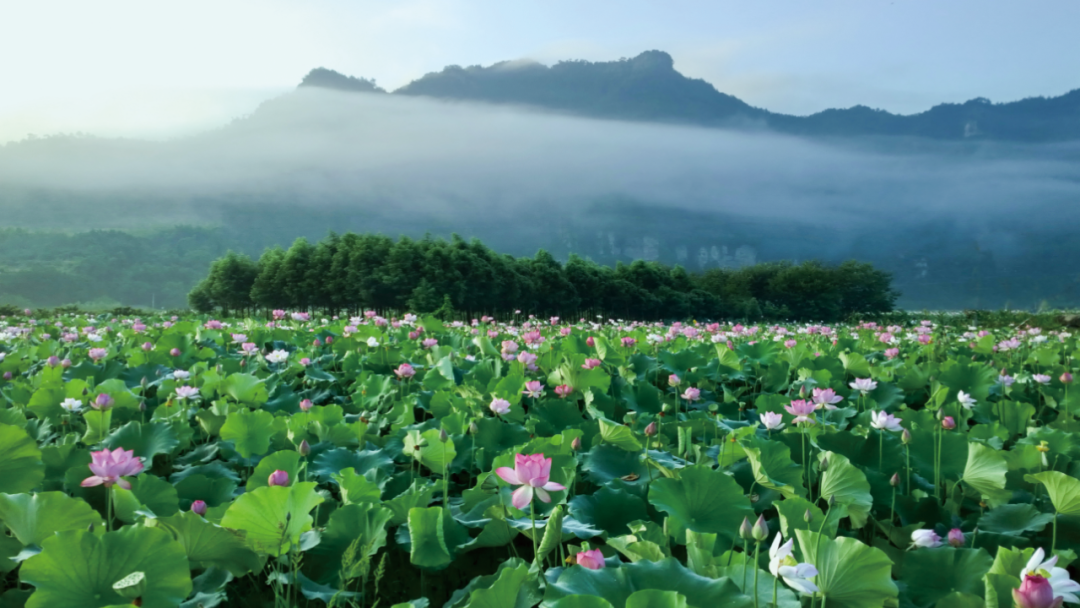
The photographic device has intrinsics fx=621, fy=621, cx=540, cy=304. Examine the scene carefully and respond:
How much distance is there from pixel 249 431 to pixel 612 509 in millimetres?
1411

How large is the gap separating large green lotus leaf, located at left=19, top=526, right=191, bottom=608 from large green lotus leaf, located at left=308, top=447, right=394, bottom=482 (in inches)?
35.1

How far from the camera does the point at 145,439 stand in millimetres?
2320

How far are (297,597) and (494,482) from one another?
1.89ft

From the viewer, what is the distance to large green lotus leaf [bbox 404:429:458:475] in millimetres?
1969

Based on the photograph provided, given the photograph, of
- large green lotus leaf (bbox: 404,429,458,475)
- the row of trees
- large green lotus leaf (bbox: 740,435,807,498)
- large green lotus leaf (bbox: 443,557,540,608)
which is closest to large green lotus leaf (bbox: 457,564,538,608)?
large green lotus leaf (bbox: 443,557,540,608)

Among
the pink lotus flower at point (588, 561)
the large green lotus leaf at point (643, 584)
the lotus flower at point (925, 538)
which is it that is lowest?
the lotus flower at point (925, 538)

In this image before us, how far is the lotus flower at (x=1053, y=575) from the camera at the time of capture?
0.96 meters

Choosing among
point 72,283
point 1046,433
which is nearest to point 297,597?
point 1046,433

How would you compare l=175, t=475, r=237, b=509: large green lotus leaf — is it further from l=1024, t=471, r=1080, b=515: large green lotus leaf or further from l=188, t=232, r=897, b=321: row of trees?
l=188, t=232, r=897, b=321: row of trees

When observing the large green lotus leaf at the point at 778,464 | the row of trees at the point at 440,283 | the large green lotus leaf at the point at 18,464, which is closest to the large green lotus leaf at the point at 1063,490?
the large green lotus leaf at the point at 778,464

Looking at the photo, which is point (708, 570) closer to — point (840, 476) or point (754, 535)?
point (754, 535)

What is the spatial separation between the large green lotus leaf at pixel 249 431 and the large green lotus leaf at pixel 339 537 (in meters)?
0.88

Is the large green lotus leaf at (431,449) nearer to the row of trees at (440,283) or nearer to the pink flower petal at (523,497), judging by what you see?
the pink flower petal at (523,497)

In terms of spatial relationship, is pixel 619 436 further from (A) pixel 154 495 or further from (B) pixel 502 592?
(A) pixel 154 495
